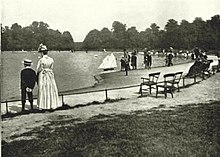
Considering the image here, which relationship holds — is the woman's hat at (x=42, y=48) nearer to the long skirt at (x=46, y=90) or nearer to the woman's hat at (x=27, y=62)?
the woman's hat at (x=27, y=62)

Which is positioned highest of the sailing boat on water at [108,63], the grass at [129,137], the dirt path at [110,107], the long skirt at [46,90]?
the sailing boat on water at [108,63]

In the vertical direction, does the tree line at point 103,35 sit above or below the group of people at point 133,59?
above

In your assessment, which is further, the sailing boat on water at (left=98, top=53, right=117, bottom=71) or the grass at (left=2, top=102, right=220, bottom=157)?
the sailing boat on water at (left=98, top=53, right=117, bottom=71)

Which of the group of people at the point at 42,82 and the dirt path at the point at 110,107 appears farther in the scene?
the group of people at the point at 42,82

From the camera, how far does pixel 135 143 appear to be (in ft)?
14.8

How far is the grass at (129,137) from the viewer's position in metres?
4.30

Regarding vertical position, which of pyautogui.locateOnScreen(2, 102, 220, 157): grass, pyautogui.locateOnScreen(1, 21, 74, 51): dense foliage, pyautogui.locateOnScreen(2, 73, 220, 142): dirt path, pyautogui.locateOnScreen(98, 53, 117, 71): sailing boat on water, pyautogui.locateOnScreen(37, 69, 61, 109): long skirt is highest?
pyautogui.locateOnScreen(1, 21, 74, 51): dense foliage

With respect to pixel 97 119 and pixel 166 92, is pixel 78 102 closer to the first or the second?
pixel 97 119

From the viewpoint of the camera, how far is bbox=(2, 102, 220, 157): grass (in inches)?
169

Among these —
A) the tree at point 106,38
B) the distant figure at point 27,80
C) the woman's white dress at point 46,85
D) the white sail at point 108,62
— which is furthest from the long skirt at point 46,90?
the white sail at point 108,62

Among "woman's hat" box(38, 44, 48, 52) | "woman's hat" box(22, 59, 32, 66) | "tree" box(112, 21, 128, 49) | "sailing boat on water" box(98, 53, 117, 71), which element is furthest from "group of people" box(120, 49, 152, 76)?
"woman's hat" box(22, 59, 32, 66)

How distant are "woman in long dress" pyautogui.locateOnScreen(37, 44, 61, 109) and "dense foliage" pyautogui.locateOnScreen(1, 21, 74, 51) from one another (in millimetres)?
300

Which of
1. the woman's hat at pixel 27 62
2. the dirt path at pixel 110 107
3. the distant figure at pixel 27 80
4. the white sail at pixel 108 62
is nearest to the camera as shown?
the dirt path at pixel 110 107

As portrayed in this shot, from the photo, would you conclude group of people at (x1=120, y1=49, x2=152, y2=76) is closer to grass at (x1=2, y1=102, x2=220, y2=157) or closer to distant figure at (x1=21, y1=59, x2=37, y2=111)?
grass at (x1=2, y1=102, x2=220, y2=157)
